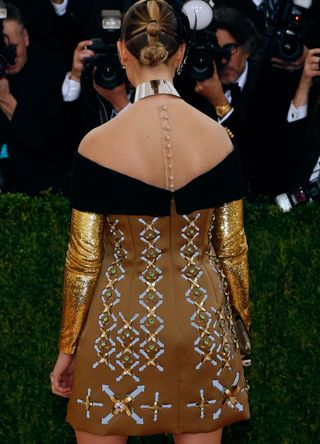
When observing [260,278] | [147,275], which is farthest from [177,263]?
[260,278]

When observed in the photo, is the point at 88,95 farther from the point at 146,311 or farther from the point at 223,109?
the point at 146,311

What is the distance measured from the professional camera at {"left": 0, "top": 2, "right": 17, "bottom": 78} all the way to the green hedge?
152 cm

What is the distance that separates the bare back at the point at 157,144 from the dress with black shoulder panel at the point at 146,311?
0.15ft

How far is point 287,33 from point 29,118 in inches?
65.8

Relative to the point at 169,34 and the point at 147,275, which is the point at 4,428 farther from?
the point at 169,34

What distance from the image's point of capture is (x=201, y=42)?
615 cm

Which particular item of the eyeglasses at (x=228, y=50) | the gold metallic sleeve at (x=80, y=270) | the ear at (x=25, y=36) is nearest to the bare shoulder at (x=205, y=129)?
the gold metallic sleeve at (x=80, y=270)

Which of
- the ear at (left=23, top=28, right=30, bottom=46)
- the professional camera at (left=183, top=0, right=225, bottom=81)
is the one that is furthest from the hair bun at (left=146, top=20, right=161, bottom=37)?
the ear at (left=23, top=28, right=30, bottom=46)

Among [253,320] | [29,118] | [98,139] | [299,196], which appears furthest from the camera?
[29,118]

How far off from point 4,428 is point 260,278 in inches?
59.0

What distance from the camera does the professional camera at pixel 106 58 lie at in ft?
19.8

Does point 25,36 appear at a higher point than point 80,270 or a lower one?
higher

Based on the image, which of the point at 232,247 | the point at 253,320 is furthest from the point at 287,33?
the point at 232,247

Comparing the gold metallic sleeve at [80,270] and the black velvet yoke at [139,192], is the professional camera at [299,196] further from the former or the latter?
the gold metallic sleeve at [80,270]
